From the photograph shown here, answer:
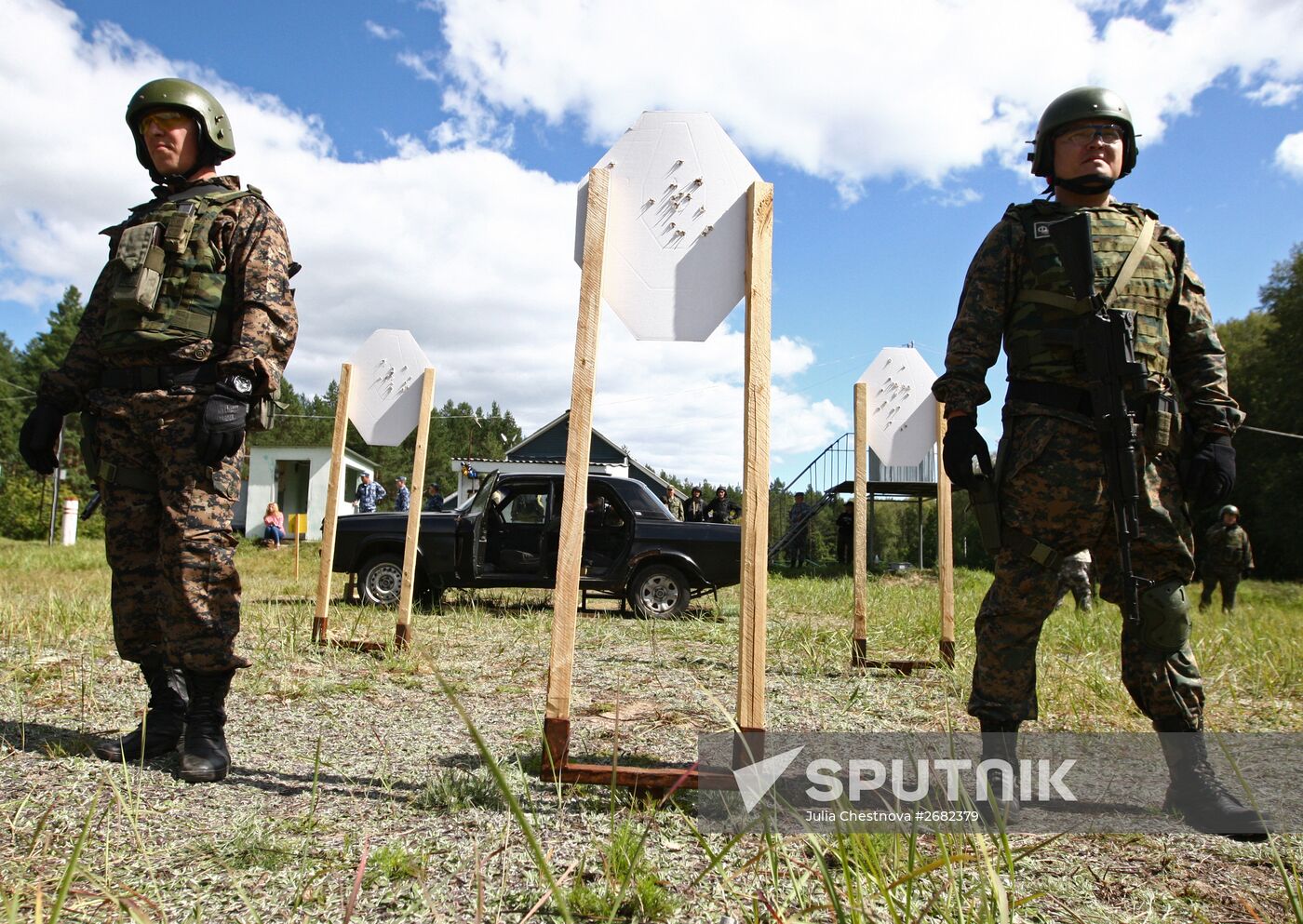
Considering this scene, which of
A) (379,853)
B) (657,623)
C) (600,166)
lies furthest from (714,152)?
(657,623)

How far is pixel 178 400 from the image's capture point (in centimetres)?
255

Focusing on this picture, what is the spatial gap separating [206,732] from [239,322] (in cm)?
125

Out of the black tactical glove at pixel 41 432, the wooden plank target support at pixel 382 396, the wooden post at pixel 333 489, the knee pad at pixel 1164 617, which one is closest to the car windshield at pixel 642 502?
the wooden plank target support at pixel 382 396

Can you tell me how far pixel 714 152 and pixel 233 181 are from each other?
1682 mm

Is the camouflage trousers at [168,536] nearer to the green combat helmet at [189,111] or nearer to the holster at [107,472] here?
the holster at [107,472]

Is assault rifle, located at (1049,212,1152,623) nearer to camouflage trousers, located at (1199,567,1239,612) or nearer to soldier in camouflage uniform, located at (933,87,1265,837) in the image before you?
soldier in camouflage uniform, located at (933,87,1265,837)

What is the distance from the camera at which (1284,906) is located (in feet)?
5.54

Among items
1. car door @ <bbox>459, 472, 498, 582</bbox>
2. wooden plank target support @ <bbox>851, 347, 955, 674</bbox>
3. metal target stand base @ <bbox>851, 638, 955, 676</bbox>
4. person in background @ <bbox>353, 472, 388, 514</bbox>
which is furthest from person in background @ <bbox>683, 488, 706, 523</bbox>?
metal target stand base @ <bbox>851, 638, 955, 676</bbox>

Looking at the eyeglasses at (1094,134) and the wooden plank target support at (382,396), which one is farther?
the wooden plank target support at (382,396)

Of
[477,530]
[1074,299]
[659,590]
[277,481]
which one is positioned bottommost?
[659,590]

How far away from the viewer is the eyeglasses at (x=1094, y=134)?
260 cm

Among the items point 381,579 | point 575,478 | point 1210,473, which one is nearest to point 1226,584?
point 381,579

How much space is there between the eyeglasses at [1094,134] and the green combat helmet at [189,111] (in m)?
2.78

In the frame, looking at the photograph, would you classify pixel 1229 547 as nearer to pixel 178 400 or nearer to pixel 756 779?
pixel 756 779
